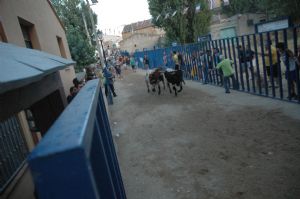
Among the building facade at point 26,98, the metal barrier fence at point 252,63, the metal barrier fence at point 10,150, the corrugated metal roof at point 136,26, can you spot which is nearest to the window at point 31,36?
the building facade at point 26,98

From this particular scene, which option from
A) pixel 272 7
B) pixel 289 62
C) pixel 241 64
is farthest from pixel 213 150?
pixel 272 7

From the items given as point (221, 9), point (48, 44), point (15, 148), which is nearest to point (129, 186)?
point (15, 148)

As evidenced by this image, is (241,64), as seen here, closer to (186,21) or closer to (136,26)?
(186,21)

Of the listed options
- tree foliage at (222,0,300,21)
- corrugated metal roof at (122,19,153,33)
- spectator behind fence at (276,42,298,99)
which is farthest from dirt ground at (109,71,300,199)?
corrugated metal roof at (122,19,153,33)

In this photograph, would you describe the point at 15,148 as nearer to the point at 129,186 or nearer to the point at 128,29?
the point at 129,186

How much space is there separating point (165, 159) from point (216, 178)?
150cm

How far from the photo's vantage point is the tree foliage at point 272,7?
107 feet

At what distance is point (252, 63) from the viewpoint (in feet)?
35.8

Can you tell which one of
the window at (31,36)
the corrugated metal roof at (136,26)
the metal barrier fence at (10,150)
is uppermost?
the corrugated metal roof at (136,26)

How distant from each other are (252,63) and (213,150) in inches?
223

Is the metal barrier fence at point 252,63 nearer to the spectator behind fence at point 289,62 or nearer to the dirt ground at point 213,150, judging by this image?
the spectator behind fence at point 289,62

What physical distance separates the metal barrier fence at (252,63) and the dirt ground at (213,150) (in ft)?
2.12

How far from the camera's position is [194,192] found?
16.1ft


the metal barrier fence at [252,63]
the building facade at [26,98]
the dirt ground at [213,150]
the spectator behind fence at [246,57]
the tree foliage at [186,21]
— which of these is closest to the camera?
the building facade at [26,98]
